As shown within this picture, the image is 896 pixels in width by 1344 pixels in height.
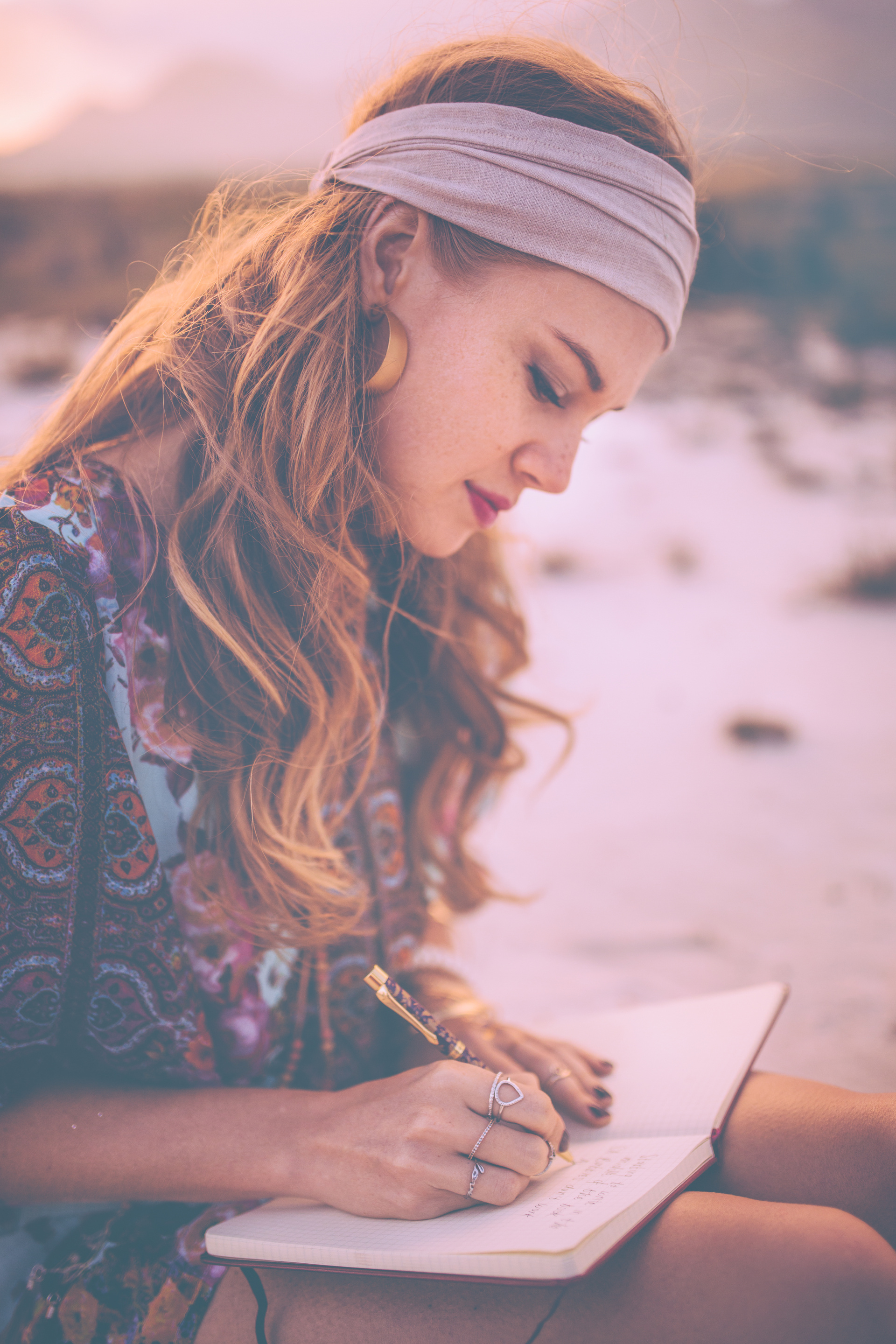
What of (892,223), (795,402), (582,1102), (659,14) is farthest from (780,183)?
(582,1102)

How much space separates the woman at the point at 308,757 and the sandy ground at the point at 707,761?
1.88ft

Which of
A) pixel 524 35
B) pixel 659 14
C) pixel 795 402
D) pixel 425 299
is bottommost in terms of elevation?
pixel 425 299

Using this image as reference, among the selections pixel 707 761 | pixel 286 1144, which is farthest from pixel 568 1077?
pixel 707 761

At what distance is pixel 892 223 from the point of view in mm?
15297

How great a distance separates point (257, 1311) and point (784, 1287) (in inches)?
21.8

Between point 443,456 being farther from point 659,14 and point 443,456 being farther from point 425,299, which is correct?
point 659,14

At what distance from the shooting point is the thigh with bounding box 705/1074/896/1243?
0.99 m

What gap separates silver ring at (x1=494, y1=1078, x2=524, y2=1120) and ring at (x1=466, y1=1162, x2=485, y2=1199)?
51 mm

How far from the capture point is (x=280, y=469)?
1084mm

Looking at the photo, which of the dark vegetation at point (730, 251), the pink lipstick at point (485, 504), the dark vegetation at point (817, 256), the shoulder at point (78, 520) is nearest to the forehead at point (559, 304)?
the pink lipstick at point (485, 504)

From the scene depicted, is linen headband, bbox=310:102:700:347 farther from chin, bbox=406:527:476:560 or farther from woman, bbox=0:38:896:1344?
chin, bbox=406:527:476:560

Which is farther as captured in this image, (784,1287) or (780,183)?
(780,183)

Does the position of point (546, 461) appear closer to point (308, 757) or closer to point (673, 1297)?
point (308, 757)

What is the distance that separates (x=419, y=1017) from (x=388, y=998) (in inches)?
2.5
